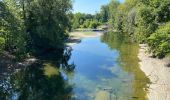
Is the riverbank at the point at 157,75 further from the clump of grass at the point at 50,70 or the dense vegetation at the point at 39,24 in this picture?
the dense vegetation at the point at 39,24

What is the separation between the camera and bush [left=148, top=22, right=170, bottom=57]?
→ 4303 cm

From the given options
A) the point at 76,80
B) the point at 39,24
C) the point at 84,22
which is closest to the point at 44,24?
the point at 39,24

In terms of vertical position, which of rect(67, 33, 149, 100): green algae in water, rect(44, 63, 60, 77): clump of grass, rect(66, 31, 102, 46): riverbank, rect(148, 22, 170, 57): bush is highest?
rect(148, 22, 170, 57): bush

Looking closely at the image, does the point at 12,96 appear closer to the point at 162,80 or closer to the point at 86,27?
the point at 162,80

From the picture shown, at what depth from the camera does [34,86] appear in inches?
1356

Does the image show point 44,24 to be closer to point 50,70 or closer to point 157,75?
point 50,70

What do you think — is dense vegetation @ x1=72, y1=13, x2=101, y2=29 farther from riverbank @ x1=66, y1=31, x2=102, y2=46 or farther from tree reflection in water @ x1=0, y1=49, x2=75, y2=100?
tree reflection in water @ x1=0, y1=49, x2=75, y2=100

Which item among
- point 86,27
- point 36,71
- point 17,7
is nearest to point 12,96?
point 36,71

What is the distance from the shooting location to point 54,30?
5662 cm

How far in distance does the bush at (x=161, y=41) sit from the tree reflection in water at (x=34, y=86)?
40.9ft

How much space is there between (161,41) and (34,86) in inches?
763

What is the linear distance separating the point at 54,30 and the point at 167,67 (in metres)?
22.3

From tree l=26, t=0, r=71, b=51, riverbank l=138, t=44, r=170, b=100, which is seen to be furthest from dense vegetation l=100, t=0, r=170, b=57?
tree l=26, t=0, r=71, b=51

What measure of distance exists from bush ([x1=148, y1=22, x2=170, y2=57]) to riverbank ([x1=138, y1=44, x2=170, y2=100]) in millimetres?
1250
